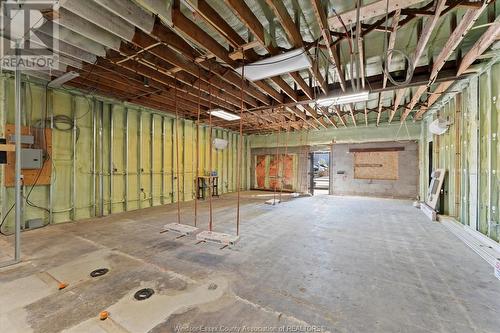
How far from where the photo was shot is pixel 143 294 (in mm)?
2018

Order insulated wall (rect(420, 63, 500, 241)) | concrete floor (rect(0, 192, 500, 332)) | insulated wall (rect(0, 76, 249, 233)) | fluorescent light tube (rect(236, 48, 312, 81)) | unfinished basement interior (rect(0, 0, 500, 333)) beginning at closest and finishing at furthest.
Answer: concrete floor (rect(0, 192, 500, 332)), unfinished basement interior (rect(0, 0, 500, 333)), fluorescent light tube (rect(236, 48, 312, 81)), insulated wall (rect(420, 63, 500, 241)), insulated wall (rect(0, 76, 249, 233))

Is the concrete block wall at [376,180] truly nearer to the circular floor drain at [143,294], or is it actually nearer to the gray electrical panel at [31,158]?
the circular floor drain at [143,294]

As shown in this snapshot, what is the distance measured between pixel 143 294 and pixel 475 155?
541cm

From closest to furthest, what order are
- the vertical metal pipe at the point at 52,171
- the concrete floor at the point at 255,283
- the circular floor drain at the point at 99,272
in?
the concrete floor at the point at 255,283, the circular floor drain at the point at 99,272, the vertical metal pipe at the point at 52,171

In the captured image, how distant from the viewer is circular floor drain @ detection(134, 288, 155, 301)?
197 cm

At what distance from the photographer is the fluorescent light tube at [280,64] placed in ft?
9.34

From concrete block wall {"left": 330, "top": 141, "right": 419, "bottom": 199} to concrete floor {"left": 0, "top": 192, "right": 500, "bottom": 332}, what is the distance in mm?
4501

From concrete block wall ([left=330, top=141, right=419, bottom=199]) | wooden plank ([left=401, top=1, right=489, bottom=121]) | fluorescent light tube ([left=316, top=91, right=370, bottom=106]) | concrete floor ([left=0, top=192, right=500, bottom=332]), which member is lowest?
concrete floor ([left=0, top=192, right=500, bottom=332])

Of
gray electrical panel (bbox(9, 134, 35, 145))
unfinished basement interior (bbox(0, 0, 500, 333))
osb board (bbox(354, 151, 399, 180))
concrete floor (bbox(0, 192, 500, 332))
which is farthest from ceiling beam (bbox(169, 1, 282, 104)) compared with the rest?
osb board (bbox(354, 151, 399, 180))

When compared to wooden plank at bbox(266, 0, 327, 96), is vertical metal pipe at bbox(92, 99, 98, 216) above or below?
below

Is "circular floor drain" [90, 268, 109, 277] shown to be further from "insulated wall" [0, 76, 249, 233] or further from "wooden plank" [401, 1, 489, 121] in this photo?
"wooden plank" [401, 1, 489, 121]

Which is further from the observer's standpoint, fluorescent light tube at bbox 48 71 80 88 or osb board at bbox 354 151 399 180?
osb board at bbox 354 151 399 180

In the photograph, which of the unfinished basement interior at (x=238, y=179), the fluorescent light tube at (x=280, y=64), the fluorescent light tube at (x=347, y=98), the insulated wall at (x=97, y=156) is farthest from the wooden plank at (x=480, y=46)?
the insulated wall at (x=97, y=156)

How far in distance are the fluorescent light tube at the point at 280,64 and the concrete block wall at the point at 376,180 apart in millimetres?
6757
